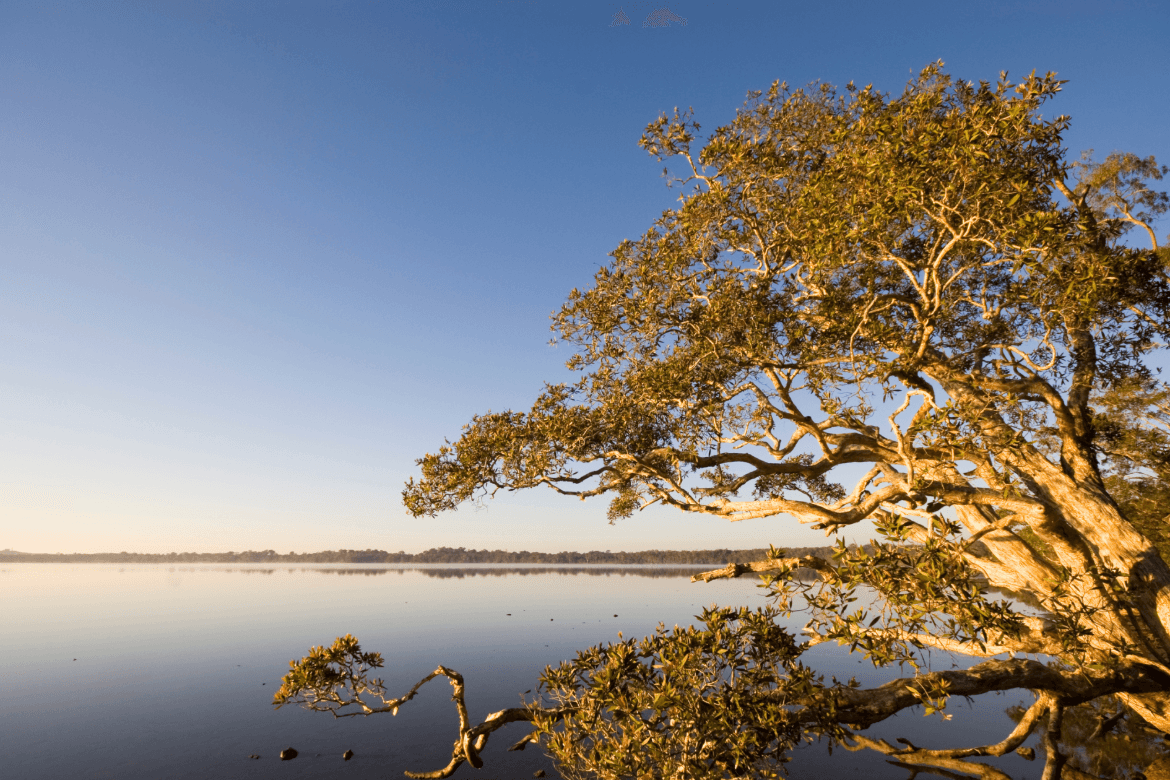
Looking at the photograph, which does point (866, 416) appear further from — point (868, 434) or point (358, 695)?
point (358, 695)

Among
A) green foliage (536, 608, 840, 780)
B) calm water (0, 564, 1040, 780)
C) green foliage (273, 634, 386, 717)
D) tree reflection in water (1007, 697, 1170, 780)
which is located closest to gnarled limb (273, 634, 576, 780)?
green foliage (273, 634, 386, 717)

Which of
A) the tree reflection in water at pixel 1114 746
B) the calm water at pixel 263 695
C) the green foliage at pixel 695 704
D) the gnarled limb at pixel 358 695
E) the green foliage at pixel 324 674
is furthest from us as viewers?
the calm water at pixel 263 695

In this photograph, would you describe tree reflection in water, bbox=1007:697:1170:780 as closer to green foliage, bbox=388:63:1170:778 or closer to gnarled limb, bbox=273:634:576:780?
green foliage, bbox=388:63:1170:778

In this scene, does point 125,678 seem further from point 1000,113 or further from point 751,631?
point 1000,113

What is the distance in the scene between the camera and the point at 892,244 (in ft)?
36.6

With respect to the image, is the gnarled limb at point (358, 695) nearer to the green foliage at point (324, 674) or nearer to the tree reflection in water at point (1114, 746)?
the green foliage at point (324, 674)

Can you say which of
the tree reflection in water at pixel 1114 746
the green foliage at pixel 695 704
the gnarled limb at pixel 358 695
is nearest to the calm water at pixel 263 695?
the tree reflection in water at pixel 1114 746

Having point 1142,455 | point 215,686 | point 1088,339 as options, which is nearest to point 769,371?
point 1088,339

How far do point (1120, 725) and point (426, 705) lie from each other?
22.4 m

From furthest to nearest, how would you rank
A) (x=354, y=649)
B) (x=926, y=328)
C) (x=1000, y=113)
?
(x=354, y=649) → (x=926, y=328) → (x=1000, y=113)

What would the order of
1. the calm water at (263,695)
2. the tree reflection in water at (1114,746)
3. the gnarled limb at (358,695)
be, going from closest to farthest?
the gnarled limb at (358,695) < the tree reflection in water at (1114,746) < the calm water at (263,695)

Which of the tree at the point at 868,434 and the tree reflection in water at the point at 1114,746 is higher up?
the tree at the point at 868,434

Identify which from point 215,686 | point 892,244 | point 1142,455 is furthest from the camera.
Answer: point 215,686

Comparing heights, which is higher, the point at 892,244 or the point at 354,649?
the point at 892,244
